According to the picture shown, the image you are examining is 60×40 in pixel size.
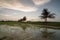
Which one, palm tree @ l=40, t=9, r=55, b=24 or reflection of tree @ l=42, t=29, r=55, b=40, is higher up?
palm tree @ l=40, t=9, r=55, b=24

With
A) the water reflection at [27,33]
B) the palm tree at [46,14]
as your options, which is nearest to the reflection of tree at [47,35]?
the water reflection at [27,33]

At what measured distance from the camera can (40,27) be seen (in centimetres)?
208

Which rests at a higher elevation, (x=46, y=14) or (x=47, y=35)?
(x=46, y=14)

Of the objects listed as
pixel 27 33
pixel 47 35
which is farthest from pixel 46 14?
pixel 27 33

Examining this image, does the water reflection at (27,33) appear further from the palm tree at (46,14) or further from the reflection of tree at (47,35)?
the palm tree at (46,14)

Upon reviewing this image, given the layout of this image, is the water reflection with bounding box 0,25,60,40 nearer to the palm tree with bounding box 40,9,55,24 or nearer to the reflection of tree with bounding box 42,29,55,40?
the reflection of tree with bounding box 42,29,55,40

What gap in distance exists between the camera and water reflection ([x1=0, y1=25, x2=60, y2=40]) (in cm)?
193

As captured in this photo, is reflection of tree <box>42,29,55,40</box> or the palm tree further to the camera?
the palm tree

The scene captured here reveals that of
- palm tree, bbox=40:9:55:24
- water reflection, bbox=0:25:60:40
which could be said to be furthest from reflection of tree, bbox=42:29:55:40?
palm tree, bbox=40:9:55:24

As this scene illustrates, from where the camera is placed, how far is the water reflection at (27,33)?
193cm

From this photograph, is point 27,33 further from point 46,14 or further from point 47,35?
point 46,14

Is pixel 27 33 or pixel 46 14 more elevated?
pixel 46 14

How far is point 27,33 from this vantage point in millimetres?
2000

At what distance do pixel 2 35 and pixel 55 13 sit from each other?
1.21 m
